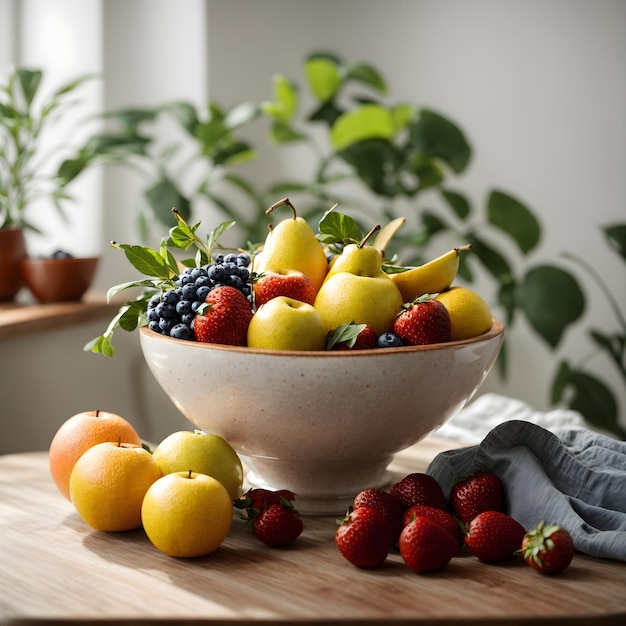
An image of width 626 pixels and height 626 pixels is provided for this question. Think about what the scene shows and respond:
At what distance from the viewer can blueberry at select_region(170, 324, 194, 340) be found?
98 cm

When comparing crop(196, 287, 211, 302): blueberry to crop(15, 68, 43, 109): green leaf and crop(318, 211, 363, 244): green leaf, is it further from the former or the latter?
crop(15, 68, 43, 109): green leaf

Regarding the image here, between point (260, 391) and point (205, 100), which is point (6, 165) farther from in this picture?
point (260, 391)

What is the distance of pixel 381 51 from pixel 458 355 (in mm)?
2579

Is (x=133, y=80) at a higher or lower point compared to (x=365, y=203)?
higher

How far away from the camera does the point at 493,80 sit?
319 cm

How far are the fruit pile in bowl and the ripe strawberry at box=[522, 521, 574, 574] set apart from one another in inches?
7.5

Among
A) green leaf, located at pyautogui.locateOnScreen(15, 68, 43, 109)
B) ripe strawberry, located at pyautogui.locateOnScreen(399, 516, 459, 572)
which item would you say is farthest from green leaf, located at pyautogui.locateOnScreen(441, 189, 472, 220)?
ripe strawberry, located at pyautogui.locateOnScreen(399, 516, 459, 572)

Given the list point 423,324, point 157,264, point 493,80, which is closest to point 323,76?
point 493,80

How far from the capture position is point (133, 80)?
2.89 metres

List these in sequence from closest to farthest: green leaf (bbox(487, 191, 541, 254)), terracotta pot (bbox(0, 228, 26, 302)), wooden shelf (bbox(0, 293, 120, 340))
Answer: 1. wooden shelf (bbox(0, 293, 120, 340))
2. terracotta pot (bbox(0, 228, 26, 302))
3. green leaf (bbox(487, 191, 541, 254))

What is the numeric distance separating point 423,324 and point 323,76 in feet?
6.67

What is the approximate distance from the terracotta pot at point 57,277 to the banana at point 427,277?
56.1 inches

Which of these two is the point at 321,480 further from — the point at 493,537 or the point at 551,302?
the point at 551,302

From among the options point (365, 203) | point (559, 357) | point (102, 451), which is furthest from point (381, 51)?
point (102, 451)
